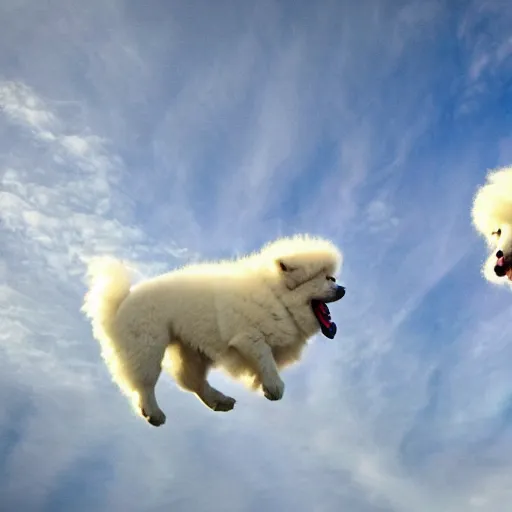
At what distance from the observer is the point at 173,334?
6918 mm

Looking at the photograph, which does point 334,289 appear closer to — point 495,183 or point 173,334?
point 173,334

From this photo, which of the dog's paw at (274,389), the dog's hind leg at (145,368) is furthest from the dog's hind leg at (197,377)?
the dog's paw at (274,389)

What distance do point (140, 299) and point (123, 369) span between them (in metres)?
Answer: 0.75

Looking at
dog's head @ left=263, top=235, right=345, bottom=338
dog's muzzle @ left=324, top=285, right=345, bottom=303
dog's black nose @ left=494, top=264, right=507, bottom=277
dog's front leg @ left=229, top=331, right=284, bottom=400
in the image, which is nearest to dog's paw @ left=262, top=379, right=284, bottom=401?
dog's front leg @ left=229, top=331, right=284, bottom=400

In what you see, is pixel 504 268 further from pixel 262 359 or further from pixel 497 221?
pixel 262 359

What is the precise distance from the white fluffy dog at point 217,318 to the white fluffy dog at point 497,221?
167 centimetres

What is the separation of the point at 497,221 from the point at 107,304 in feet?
14.3

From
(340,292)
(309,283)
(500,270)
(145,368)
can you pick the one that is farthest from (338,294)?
(145,368)

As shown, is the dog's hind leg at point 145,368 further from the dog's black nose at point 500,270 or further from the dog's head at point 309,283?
the dog's black nose at point 500,270

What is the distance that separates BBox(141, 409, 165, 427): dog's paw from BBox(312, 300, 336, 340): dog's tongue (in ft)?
6.18

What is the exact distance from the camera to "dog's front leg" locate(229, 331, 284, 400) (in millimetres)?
6289

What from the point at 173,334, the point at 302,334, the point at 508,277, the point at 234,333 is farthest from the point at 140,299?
the point at 508,277

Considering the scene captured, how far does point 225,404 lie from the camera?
23.7 feet

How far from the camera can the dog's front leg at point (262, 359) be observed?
629cm
